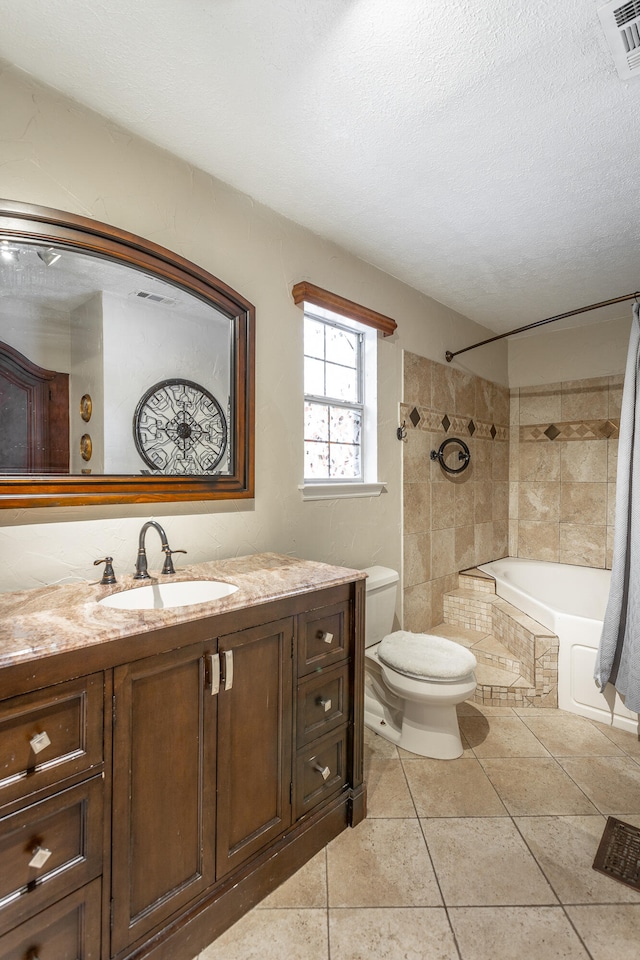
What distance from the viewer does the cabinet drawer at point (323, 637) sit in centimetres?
151

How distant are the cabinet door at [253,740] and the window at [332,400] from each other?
1141 millimetres

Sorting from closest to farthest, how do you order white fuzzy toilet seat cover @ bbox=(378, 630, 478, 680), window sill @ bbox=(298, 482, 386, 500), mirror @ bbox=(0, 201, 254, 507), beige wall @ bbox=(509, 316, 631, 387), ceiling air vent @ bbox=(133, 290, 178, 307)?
1. mirror @ bbox=(0, 201, 254, 507)
2. ceiling air vent @ bbox=(133, 290, 178, 307)
3. white fuzzy toilet seat cover @ bbox=(378, 630, 478, 680)
4. window sill @ bbox=(298, 482, 386, 500)
5. beige wall @ bbox=(509, 316, 631, 387)

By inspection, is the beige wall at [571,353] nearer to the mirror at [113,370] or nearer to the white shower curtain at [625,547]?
the white shower curtain at [625,547]

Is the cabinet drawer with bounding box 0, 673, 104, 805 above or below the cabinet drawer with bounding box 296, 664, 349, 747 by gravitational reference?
above

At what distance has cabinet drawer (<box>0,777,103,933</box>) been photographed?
0.92 metres

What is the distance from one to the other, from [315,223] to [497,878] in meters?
2.60

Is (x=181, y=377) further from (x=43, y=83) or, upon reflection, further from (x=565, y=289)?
(x=565, y=289)

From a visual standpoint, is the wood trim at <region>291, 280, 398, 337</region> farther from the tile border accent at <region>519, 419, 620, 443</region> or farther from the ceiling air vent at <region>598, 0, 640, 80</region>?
the tile border accent at <region>519, 419, 620, 443</region>

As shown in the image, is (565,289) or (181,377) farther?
(565,289)

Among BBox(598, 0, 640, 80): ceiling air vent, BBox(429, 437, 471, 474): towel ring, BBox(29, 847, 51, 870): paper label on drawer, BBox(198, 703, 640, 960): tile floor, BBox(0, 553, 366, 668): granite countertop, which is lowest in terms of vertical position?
BBox(198, 703, 640, 960): tile floor

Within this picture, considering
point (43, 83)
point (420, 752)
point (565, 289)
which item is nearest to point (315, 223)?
point (43, 83)

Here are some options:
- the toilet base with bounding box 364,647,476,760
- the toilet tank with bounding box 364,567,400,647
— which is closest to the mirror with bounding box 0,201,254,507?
the toilet tank with bounding box 364,567,400,647

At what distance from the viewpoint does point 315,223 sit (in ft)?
7.14

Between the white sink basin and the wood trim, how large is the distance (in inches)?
52.9
